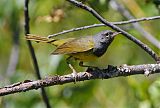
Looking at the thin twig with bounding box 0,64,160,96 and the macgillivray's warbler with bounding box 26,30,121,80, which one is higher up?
the macgillivray's warbler with bounding box 26,30,121,80

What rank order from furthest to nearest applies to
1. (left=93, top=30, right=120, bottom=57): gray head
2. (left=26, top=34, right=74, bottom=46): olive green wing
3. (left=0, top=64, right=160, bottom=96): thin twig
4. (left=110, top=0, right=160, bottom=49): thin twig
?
1. (left=110, top=0, right=160, bottom=49): thin twig
2. (left=93, top=30, right=120, bottom=57): gray head
3. (left=26, top=34, right=74, bottom=46): olive green wing
4. (left=0, top=64, right=160, bottom=96): thin twig

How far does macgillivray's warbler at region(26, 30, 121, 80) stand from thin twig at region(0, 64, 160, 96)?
549 millimetres

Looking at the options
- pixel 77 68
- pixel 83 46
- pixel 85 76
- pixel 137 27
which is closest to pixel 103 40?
pixel 83 46

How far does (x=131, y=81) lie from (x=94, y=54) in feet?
2.53

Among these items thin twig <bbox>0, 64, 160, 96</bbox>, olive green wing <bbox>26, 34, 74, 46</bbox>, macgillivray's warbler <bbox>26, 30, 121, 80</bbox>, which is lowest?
thin twig <bbox>0, 64, 160, 96</bbox>

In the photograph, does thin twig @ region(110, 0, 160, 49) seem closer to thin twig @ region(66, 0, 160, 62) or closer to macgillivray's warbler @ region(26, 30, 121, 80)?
macgillivray's warbler @ region(26, 30, 121, 80)

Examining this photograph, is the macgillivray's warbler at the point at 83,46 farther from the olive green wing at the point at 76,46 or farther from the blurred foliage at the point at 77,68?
the blurred foliage at the point at 77,68

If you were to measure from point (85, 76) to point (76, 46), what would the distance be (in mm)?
832

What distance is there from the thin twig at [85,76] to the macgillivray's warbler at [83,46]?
55cm

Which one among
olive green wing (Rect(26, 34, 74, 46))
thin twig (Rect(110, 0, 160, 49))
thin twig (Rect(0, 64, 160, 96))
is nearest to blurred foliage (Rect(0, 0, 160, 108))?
thin twig (Rect(110, 0, 160, 49))

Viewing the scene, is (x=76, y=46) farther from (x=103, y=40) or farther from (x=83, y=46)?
(x=103, y=40)

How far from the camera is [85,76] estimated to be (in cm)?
290

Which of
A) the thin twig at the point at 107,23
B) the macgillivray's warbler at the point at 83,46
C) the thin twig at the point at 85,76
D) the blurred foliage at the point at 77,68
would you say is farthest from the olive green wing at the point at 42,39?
the thin twig at the point at 107,23

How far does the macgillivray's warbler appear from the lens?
12.0ft
